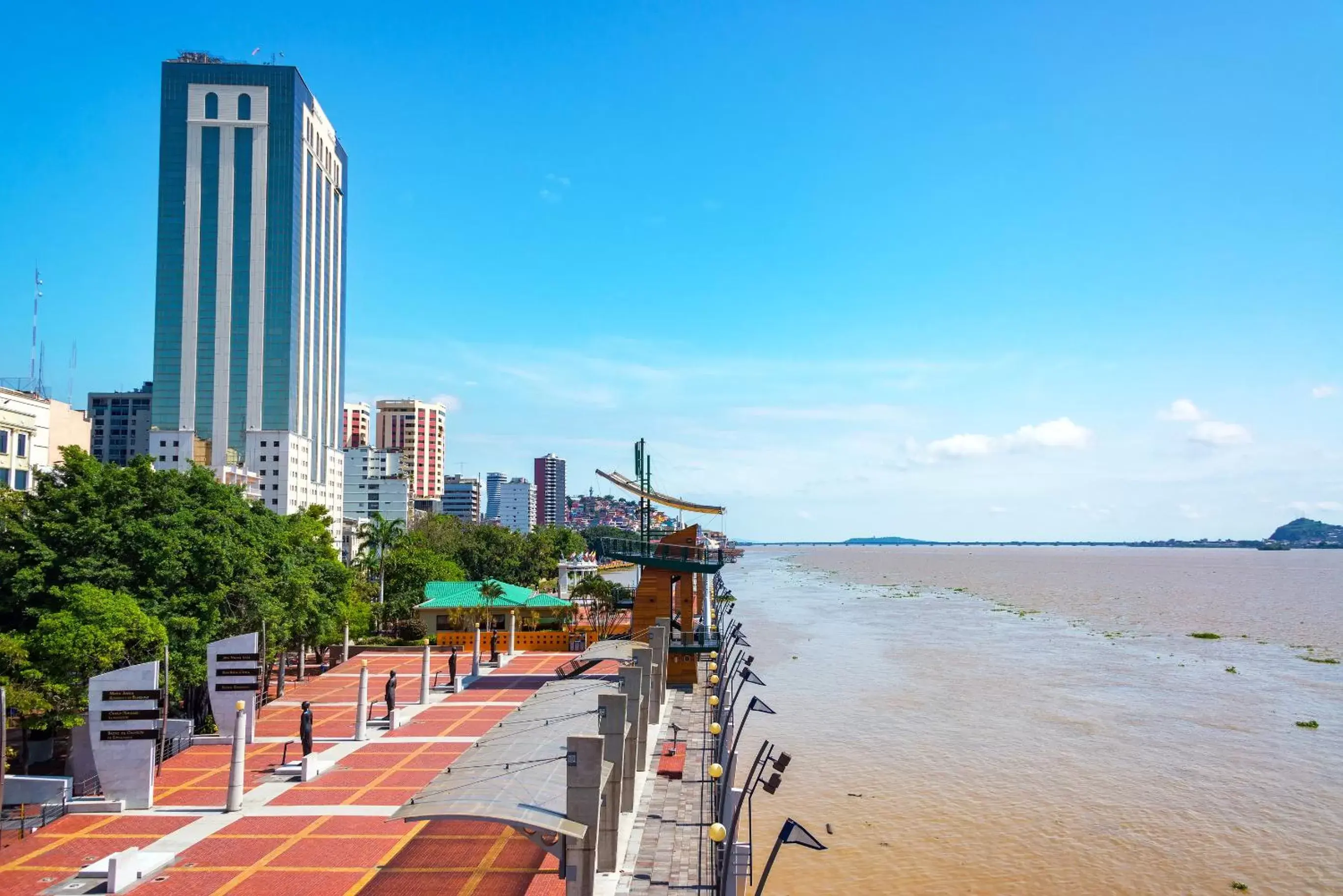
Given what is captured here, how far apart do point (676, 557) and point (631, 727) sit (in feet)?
48.4

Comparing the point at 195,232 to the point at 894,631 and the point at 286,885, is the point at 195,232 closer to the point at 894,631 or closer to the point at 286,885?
the point at 894,631

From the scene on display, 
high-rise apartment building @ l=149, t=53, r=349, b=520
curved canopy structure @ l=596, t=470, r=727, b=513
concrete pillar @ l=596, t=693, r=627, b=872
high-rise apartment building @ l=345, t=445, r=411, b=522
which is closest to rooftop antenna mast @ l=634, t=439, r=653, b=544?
curved canopy structure @ l=596, t=470, r=727, b=513

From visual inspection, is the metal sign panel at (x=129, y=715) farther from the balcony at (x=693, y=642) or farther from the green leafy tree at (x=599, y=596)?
the green leafy tree at (x=599, y=596)

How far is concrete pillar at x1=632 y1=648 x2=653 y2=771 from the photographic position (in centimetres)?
1984

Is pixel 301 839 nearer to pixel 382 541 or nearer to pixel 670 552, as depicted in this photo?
pixel 670 552

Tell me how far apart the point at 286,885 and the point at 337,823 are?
9.98ft

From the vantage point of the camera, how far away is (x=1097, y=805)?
23.8 meters

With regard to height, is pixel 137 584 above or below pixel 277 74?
below

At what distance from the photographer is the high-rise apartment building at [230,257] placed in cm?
11919

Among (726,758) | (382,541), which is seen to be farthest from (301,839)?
(382,541)

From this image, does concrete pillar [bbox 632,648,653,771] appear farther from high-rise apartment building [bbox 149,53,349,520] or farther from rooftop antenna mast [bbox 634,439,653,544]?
high-rise apartment building [bbox 149,53,349,520]

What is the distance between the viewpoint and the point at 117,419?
154875 millimetres

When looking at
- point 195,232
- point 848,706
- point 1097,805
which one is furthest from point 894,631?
point 195,232

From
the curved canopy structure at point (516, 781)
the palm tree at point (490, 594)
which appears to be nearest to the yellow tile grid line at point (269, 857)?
the curved canopy structure at point (516, 781)
